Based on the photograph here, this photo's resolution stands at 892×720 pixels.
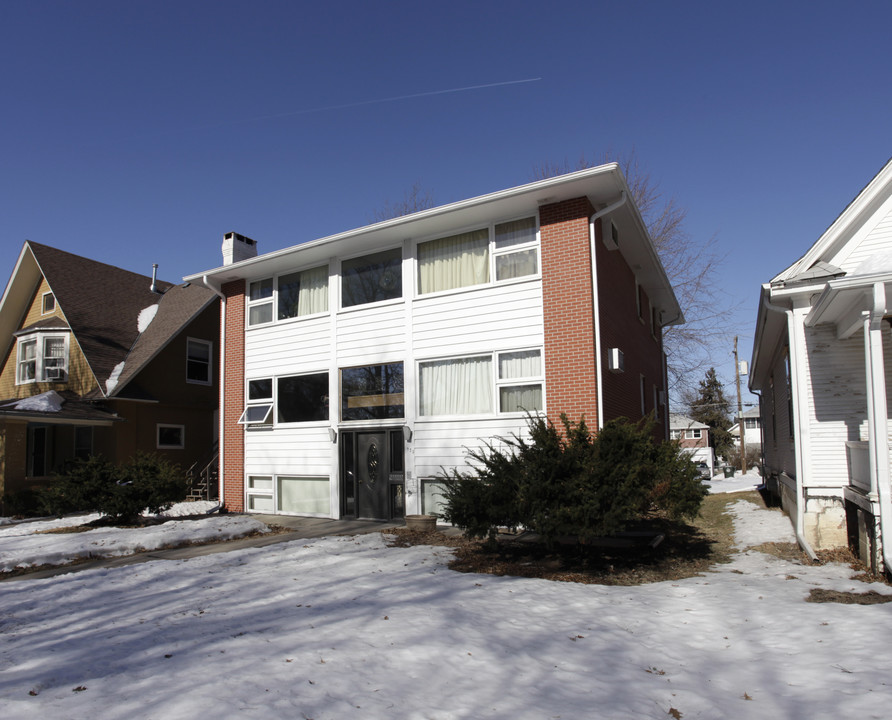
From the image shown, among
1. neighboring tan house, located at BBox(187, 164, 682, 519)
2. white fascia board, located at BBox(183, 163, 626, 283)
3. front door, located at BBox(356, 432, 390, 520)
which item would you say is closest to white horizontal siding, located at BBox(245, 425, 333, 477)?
neighboring tan house, located at BBox(187, 164, 682, 519)

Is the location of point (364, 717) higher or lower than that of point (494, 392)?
lower

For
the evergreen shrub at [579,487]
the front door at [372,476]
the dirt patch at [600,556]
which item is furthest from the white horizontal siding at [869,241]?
the front door at [372,476]

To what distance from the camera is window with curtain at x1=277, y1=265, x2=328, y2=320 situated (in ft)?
47.0

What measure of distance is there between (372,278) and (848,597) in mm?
10002

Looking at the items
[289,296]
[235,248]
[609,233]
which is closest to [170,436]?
[235,248]

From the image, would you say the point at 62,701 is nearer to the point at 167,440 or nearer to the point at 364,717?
the point at 364,717

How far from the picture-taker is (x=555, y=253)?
11.3 m

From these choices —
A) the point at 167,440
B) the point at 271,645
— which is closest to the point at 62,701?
the point at 271,645

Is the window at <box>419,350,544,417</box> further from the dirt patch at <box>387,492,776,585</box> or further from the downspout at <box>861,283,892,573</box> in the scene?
the downspout at <box>861,283,892,573</box>

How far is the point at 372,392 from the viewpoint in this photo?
43.4ft

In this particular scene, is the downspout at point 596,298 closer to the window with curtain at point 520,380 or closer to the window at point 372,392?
the window with curtain at point 520,380

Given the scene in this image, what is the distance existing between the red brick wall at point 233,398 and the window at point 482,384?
5.19m

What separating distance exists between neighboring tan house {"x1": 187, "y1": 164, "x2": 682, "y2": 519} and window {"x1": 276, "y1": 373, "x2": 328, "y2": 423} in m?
0.04

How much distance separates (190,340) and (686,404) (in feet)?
74.3
